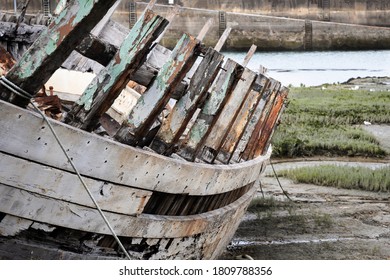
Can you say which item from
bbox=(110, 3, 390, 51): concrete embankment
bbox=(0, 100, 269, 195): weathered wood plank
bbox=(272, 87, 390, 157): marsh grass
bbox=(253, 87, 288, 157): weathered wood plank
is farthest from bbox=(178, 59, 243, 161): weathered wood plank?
bbox=(110, 3, 390, 51): concrete embankment

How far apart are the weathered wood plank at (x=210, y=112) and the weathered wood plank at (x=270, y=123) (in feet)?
6.26

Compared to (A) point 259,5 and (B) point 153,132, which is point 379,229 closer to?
(B) point 153,132

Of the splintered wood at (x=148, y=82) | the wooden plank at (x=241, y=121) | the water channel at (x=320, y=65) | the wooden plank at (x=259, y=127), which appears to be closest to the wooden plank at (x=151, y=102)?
the splintered wood at (x=148, y=82)

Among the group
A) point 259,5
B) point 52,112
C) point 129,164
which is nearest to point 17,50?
point 52,112

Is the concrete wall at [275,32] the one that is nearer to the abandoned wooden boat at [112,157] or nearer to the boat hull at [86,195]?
the abandoned wooden boat at [112,157]

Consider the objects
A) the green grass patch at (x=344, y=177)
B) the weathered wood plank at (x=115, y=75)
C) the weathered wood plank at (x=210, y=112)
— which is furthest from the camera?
the green grass patch at (x=344, y=177)

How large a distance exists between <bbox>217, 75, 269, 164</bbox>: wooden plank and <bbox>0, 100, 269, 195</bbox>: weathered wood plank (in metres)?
0.80

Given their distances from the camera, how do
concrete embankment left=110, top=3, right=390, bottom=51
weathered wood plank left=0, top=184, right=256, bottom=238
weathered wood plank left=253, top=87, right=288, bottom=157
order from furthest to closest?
concrete embankment left=110, top=3, right=390, bottom=51
weathered wood plank left=253, top=87, right=288, bottom=157
weathered wood plank left=0, top=184, right=256, bottom=238

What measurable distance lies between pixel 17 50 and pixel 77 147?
3.86 m

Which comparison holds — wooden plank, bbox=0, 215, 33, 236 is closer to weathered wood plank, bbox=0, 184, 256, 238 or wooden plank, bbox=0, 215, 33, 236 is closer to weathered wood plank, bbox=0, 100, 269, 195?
weathered wood plank, bbox=0, 184, 256, 238

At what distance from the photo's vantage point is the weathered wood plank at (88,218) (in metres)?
3.38

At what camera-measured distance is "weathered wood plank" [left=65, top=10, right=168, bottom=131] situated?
11.6 ft
